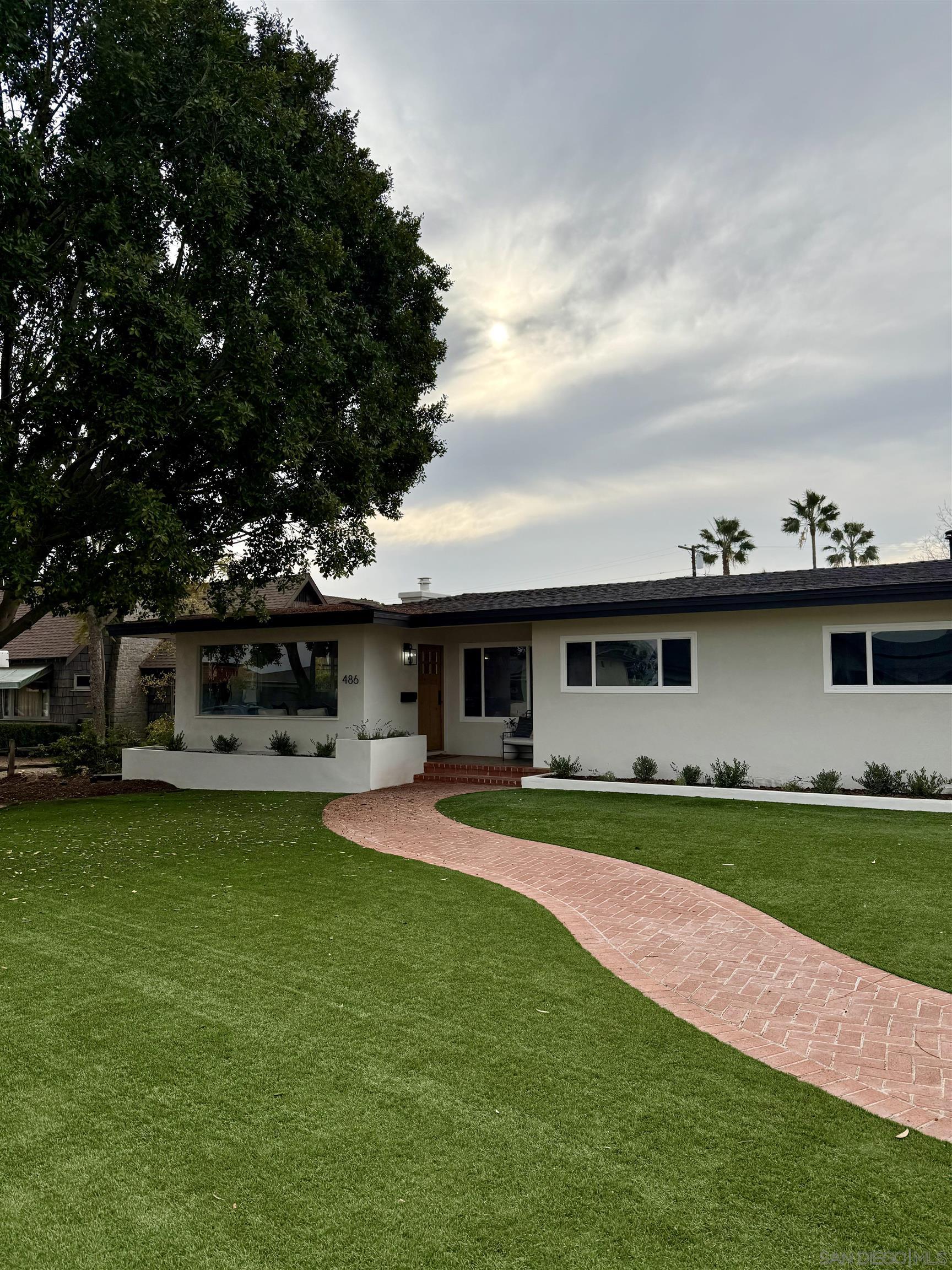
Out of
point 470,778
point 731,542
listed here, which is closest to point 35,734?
point 470,778

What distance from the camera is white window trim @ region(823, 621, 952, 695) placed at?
12172mm

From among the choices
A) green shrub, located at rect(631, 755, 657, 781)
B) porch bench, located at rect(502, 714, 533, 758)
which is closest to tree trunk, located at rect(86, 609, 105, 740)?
porch bench, located at rect(502, 714, 533, 758)

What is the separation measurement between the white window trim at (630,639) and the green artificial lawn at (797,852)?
216 cm

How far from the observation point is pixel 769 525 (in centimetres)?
3962

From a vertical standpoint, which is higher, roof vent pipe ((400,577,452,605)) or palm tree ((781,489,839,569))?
palm tree ((781,489,839,569))

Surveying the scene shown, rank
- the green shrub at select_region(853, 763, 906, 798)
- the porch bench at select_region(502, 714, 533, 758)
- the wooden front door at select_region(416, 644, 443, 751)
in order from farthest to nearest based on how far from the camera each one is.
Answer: the wooden front door at select_region(416, 644, 443, 751), the porch bench at select_region(502, 714, 533, 758), the green shrub at select_region(853, 763, 906, 798)

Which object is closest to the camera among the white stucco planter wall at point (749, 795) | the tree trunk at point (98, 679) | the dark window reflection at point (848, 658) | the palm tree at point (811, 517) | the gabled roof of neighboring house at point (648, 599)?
the white stucco planter wall at point (749, 795)

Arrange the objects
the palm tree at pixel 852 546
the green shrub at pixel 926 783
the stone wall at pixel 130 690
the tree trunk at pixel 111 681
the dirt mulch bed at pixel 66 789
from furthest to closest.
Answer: the palm tree at pixel 852 546 < the stone wall at pixel 130 690 < the tree trunk at pixel 111 681 < the dirt mulch bed at pixel 66 789 < the green shrub at pixel 926 783

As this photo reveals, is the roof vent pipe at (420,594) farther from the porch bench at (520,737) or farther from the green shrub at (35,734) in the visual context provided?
the green shrub at (35,734)

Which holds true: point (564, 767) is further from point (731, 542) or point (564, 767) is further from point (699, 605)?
point (731, 542)

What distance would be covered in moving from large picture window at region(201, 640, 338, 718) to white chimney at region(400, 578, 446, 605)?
3929 mm

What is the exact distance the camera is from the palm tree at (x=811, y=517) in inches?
1483

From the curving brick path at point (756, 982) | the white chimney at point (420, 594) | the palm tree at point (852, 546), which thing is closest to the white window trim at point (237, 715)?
the white chimney at point (420, 594)

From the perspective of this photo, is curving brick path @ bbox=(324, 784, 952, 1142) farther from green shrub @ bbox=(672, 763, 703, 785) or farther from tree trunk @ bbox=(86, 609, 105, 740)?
tree trunk @ bbox=(86, 609, 105, 740)
